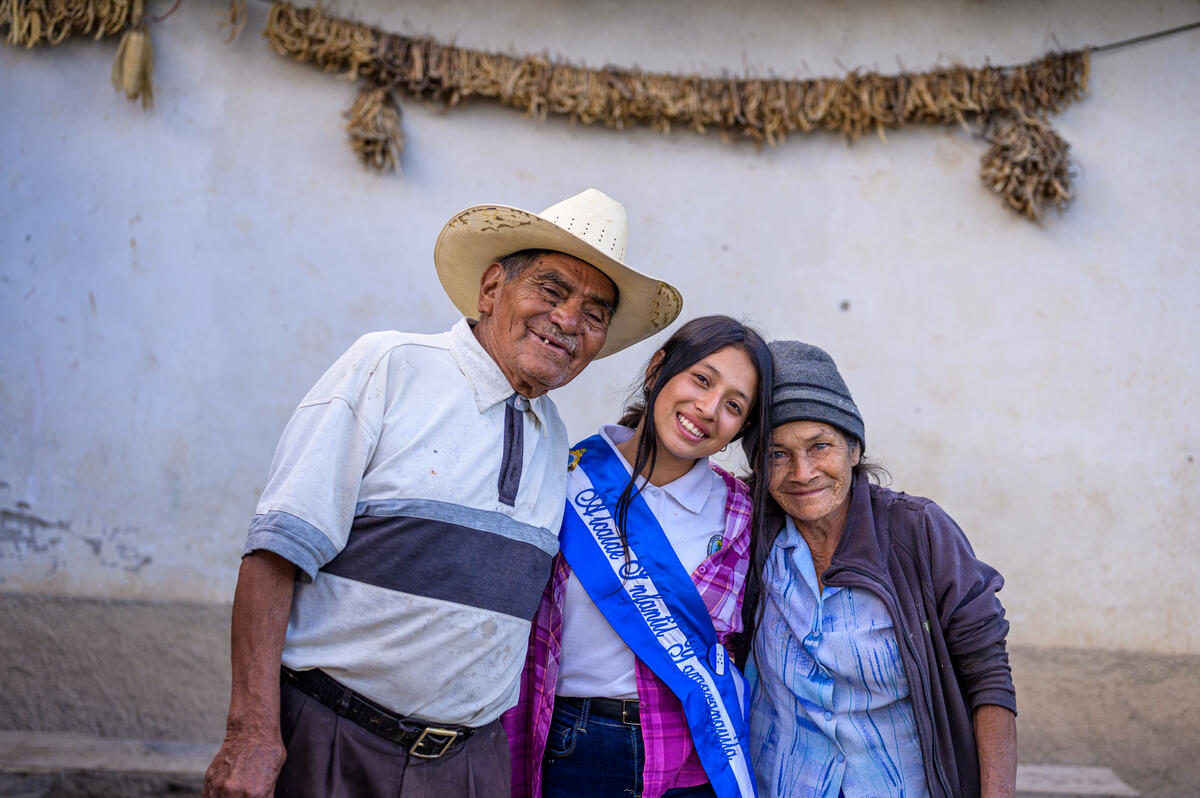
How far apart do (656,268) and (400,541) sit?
2447 millimetres

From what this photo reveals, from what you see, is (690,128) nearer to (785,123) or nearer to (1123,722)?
(785,123)

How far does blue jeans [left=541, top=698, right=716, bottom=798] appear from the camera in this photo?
2051 mm

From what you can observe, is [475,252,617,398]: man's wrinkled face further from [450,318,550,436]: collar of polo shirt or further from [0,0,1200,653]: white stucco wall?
[0,0,1200,653]: white stucco wall

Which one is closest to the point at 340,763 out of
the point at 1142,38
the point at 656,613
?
the point at 656,613

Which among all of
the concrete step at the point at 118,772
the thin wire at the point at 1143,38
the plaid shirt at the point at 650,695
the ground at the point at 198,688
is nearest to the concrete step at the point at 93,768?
the concrete step at the point at 118,772

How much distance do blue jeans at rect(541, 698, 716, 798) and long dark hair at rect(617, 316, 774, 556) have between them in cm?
43

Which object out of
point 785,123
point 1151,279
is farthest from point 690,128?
point 1151,279

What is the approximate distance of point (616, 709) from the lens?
2.09 m

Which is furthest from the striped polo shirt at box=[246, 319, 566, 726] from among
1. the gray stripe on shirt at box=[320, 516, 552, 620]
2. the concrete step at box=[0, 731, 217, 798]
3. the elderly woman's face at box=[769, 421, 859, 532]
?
the concrete step at box=[0, 731, 217, 798]

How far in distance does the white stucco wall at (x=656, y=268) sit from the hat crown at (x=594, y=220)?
1708 millimetres

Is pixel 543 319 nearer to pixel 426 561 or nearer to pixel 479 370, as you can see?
pixel 479 370

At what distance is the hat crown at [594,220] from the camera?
2072 millimetres

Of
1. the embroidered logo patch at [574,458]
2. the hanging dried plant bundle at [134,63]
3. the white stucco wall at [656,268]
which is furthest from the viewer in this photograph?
the white stucco wall at [656,268]

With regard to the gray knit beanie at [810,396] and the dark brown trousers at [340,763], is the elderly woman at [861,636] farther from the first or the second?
the dark brown trousers at [340,763]
